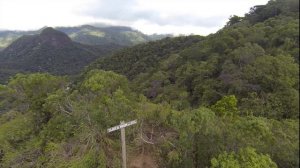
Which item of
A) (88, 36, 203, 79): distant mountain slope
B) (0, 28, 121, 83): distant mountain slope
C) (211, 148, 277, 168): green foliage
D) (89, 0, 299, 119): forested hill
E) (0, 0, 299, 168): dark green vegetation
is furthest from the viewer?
(0, 28, 121, 83): distant mountain slope

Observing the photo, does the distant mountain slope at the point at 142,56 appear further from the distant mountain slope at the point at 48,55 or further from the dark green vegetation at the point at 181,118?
the distant mountain slope at the point at 48,55

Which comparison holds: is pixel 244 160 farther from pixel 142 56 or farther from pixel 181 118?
pixel 142 56

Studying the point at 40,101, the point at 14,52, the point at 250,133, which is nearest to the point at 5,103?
the point at 40,101

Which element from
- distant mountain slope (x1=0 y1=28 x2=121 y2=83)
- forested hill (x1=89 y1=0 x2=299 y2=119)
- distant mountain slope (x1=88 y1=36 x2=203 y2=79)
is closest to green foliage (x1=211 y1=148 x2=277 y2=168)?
forested hill (x1=89 y1=0 x2=299 y2=119)

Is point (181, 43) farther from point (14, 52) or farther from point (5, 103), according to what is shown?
point (14, 52)

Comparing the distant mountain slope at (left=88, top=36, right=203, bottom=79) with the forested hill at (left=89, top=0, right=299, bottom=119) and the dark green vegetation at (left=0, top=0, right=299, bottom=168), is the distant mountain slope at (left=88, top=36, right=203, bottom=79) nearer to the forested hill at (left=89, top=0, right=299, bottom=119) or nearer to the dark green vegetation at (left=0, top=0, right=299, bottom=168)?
the forested hill at (left=89, top=0, right=299, bottom=119)

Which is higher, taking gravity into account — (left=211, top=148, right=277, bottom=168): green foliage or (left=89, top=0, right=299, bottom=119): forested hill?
(left=211, top=148, right=277, bottom=168): green foliage

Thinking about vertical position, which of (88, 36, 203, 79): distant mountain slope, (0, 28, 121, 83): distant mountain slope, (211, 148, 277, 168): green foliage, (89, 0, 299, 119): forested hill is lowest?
(0, 28, 121, 83): distant mountain slope
